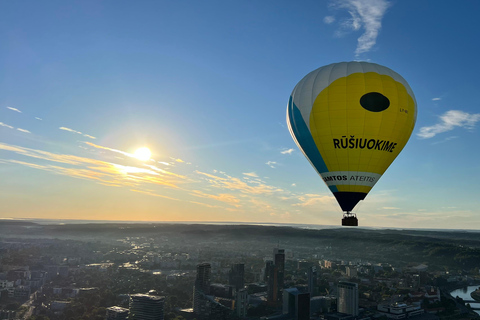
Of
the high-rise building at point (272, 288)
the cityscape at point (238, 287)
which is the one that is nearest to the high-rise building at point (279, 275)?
the cityscape at point (238, 287)

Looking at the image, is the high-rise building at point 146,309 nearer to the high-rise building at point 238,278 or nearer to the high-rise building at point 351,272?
the high-rise building at point 238,278

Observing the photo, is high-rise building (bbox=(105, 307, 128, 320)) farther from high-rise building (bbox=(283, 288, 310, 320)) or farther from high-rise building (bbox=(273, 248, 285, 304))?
high-rise building (bbox=(273, 248, 285, 304))

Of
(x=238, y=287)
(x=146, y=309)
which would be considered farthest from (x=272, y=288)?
(x=146, y=309)

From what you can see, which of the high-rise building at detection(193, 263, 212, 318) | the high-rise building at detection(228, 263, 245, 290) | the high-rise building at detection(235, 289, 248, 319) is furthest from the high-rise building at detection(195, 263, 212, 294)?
the high-rise building at detection(235, 289, 248, 319)

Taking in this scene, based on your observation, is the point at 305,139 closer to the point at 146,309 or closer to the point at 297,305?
the point at 146,309

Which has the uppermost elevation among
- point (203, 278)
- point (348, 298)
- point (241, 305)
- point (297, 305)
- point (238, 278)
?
point (203, 278)

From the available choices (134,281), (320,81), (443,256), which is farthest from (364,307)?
(443,256)

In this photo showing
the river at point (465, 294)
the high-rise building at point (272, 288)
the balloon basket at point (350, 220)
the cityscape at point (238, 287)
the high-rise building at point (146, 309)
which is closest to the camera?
the balloon basket at point (350, 220)
